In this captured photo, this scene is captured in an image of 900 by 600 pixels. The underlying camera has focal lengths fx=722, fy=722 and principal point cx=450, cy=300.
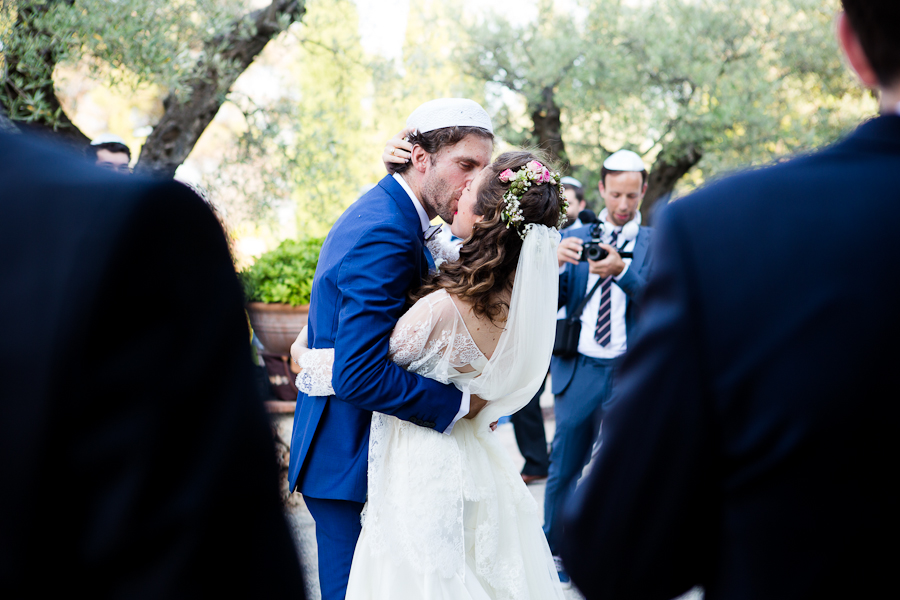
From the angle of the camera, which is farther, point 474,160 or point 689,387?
point 474,160

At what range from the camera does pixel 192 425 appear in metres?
0.77

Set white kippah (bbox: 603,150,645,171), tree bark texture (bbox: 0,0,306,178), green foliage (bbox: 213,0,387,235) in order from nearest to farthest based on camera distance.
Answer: white kippah (bbox: 603,150,645,171), tree bark texture (bbox: 0,0,306,178), green foliage (bbox: 213,0,387,235)

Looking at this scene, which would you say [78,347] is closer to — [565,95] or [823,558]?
[823,558]

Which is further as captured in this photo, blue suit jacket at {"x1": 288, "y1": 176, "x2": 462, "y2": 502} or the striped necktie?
the striped necktie

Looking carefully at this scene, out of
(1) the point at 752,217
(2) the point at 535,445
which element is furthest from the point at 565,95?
(1) the point at 752,217

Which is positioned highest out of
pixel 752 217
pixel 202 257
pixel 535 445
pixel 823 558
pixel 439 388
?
pixel 752 217

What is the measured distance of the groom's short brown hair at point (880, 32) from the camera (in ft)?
2.84

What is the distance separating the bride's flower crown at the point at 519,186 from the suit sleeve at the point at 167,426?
5.47 ft

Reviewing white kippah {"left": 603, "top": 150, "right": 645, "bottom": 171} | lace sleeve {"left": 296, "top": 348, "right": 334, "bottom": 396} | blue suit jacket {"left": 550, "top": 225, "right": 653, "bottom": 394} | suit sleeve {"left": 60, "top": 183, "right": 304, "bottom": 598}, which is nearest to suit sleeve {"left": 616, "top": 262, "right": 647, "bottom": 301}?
blue suit jacket {"left": 550, "top": 225, "right": 653, "bottom": 394}

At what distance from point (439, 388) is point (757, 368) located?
1.50m

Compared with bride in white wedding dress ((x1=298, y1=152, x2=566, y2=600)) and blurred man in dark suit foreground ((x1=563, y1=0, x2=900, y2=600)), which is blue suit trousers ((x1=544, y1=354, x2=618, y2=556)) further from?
blurred man in dark suit foreground ((x1=563, y1=0, x2=900, y2=600))

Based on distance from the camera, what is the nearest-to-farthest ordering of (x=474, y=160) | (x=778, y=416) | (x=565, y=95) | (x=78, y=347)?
1. (x=78, y=347)
2. (x=778, y=416)
3. (x=474, y=160)
4. (x=565, y=95)

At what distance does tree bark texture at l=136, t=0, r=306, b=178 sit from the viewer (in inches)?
248

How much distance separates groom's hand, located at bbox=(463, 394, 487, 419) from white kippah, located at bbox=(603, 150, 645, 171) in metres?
2.43
